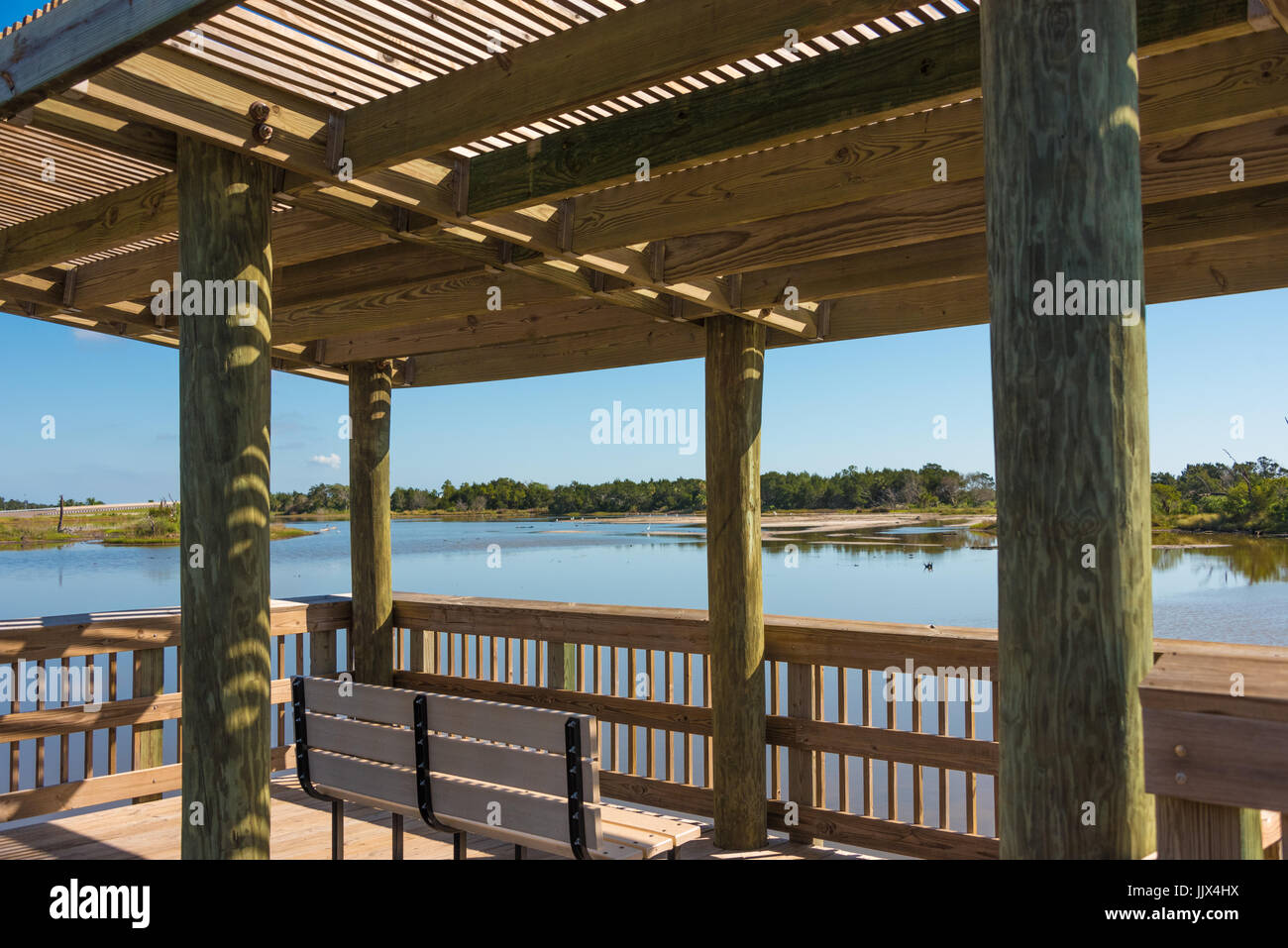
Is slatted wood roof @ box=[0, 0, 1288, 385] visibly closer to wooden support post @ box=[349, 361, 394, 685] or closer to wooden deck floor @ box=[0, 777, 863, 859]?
wooden support post @ box=[349, 361, 394, 685]

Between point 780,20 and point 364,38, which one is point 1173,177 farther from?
point 364,38

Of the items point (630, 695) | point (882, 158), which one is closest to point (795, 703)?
point (630, 695)

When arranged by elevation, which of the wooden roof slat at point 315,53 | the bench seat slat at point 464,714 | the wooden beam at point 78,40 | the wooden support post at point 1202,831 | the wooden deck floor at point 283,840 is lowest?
the wooden deck floor at point 283,840

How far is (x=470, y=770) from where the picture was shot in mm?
3385

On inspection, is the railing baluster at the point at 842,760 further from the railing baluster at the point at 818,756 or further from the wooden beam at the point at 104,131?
the wooden beam at the point at 104,131

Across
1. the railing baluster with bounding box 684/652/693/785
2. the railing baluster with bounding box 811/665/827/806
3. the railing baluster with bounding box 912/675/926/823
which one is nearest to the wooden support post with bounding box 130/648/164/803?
the railing baluster with bounding box 684/652/693/785

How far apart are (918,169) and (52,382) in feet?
117

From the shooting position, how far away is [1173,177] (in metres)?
3.06

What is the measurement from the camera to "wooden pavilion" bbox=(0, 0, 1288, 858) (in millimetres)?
1473

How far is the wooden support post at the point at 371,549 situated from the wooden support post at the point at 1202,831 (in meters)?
5.53

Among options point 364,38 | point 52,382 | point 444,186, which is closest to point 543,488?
point 444,186

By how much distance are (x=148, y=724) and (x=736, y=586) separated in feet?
11.1

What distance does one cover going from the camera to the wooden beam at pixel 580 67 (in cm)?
221

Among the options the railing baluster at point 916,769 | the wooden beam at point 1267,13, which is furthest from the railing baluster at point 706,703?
the wooden beam at point 1267,13
